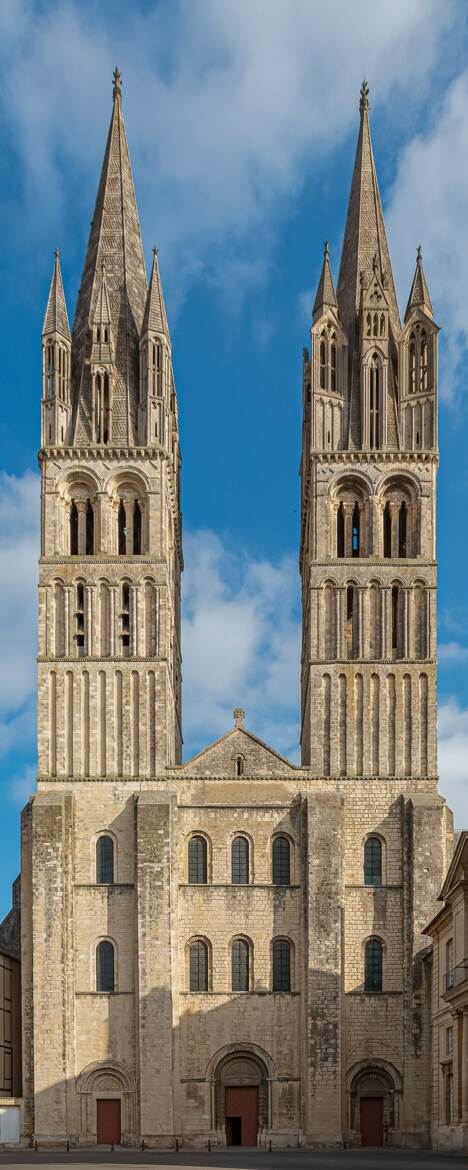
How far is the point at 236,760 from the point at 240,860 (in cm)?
377

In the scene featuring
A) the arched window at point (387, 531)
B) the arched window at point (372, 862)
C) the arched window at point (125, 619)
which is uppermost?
the arched window at point (387, 531)

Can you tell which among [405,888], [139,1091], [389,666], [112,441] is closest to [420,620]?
[389,666]

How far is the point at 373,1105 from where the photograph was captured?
183 feet

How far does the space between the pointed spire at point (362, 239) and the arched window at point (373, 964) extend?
2452 centimetres

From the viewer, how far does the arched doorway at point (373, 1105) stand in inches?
2181

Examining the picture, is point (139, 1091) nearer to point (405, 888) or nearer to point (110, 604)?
point (405, 888)

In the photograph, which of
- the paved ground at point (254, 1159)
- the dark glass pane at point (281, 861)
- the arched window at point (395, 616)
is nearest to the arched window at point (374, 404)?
the arched window at point (395, 616)

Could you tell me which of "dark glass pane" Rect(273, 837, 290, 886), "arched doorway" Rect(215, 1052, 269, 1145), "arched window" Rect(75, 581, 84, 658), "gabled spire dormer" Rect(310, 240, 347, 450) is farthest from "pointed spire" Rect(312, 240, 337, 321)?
"arched doorway" Rect(215, 1052, 269, 1145)

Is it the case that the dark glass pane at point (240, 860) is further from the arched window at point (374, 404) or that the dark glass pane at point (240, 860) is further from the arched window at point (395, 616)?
the arched window at point (374, 404)

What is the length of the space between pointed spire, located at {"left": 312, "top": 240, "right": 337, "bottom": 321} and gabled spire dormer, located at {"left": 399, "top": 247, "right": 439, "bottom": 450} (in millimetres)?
3152

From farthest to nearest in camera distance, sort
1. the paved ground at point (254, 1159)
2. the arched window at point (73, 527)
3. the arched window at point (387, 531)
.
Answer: the arched window at point (73, 527)
the arched window at point (387, 531)
the paved ground at point (254, 1159)

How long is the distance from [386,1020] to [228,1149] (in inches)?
288

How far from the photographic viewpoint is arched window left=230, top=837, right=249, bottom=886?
57625 millimetres

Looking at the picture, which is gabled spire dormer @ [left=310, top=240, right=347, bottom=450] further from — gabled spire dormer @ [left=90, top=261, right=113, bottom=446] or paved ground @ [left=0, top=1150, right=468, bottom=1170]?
paved ground @ [left=0, top=1150, right=468, bottom=1170]
